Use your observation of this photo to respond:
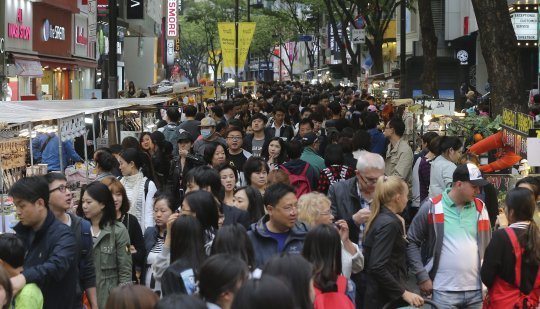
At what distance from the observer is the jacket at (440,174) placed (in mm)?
11547

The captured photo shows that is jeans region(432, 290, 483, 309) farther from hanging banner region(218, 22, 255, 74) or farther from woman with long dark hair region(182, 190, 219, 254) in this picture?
hanging banner region(218, 22, 255, 74)

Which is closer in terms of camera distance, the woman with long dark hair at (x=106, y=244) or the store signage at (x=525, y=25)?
the woman with long dark hair at (x=106, y=244)

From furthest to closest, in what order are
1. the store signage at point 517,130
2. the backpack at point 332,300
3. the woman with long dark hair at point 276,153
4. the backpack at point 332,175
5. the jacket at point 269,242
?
the woman with long dark hair at point 276,153 → the store signage at point 517,130 → the backpack at point 332,175 → the jacket at point 269,242 → the backpack at point 332,300

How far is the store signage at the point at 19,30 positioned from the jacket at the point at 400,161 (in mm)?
19815

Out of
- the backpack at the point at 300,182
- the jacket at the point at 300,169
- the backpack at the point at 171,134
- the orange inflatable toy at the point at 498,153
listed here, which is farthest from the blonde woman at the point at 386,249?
the backpack at the point at 171,134

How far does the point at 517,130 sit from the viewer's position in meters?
13.3

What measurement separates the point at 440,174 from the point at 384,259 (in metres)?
4.31

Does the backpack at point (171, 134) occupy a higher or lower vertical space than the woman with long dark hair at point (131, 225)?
higher

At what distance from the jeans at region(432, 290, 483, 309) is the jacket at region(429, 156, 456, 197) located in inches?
140

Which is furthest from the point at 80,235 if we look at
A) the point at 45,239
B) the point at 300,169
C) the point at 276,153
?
the point at 276,153

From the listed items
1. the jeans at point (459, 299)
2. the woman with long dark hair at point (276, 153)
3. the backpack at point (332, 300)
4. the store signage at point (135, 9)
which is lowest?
the jeans at point (459, 299)

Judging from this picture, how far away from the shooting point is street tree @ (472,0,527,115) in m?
17.8

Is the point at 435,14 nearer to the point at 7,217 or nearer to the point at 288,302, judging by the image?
the point at 7,217

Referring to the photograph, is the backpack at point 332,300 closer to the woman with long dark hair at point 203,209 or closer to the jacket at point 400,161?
the woman with long dark hair at point 203,209
